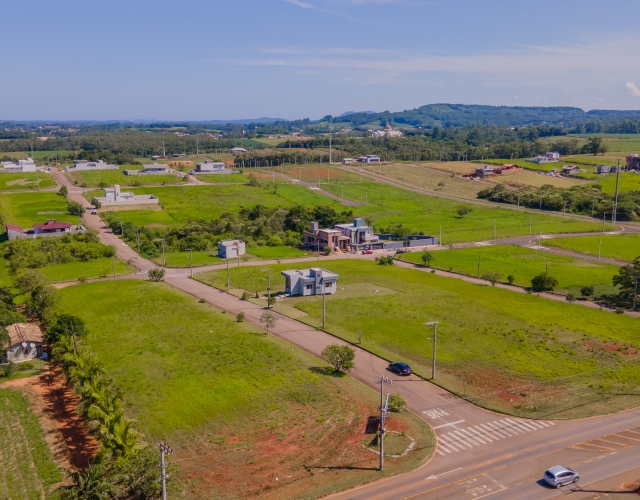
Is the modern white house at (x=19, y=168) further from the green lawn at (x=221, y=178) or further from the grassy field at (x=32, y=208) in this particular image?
the green lawn at (x=221, y=178)

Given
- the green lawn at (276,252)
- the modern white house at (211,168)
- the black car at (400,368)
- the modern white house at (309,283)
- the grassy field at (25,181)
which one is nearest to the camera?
the black car at (400,368)

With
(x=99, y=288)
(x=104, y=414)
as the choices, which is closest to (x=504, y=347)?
(x=104, y=414)

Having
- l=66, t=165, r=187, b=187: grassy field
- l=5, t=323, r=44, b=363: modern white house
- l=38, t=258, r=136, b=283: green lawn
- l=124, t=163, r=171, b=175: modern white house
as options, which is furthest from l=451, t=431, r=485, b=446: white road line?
l=124, t=163, r=171, b=175: modern white house

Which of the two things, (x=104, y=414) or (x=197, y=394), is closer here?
(x=104, y=414)

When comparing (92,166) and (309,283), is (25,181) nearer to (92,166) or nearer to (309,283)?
(92,166)

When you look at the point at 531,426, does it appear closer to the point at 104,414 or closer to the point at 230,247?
the point at 104,414

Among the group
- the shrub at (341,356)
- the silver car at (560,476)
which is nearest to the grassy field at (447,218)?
the shrub at (341,356)

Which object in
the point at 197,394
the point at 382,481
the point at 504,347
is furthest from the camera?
the point at 504,347
